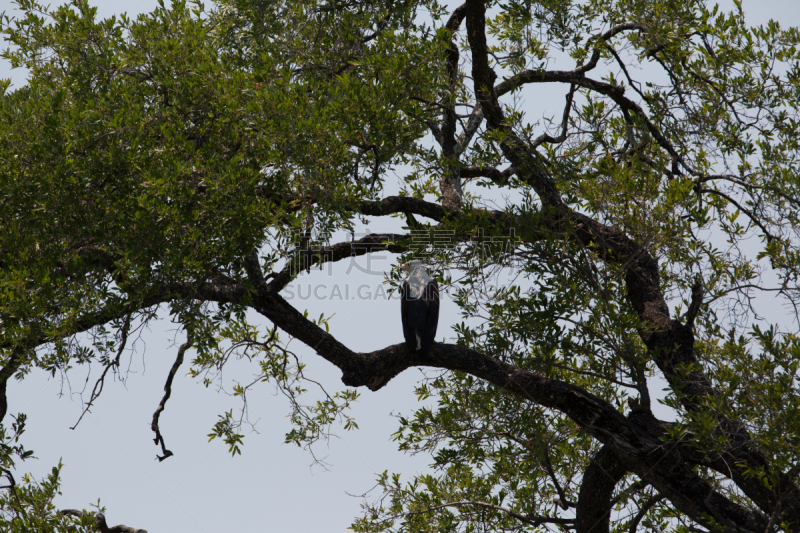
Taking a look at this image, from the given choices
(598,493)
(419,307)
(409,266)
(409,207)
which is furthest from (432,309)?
(598,493)

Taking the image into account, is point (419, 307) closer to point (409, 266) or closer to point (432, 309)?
point (432, 309)

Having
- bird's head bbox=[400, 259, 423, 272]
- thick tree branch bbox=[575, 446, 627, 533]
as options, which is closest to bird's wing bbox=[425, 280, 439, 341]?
bird's head bbox=[400, 259, 423, 272]

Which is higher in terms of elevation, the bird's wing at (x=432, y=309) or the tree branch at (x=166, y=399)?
the bird's wing at (x=432, y=309)

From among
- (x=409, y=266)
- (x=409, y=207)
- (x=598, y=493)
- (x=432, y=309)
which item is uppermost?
(x=409, y=207)

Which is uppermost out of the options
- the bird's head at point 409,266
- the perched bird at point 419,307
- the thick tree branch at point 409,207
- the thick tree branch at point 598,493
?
the thick tree branch at point 409,207

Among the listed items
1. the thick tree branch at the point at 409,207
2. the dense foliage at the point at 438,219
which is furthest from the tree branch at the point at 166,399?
the thick tree branch at the point at 409,207

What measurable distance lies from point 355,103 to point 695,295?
11.0ft

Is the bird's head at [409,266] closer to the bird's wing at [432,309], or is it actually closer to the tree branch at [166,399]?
the bird's wing at [432,309]

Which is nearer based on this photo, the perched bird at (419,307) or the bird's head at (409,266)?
the perched bird at (419,307)

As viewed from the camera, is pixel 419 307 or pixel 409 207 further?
pixel 409 207

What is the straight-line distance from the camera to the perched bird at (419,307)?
17.0ft

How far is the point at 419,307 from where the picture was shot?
18.2ft

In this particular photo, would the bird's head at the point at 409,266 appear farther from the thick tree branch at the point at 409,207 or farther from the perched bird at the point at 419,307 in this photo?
the thick tree branch at the point at 409,207

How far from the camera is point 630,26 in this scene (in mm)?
6320
